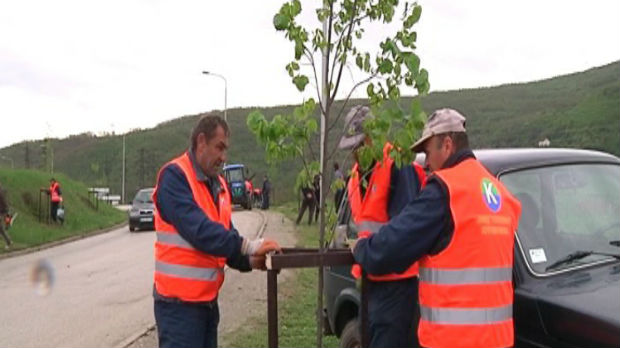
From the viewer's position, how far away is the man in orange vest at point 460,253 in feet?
10.2

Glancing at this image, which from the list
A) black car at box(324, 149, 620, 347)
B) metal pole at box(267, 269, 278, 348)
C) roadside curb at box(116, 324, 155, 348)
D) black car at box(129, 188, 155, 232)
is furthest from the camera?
black car at box(129, 188, 155, 232)

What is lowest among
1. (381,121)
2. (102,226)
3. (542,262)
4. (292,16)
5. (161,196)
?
(102,226)

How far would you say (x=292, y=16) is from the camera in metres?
3.67

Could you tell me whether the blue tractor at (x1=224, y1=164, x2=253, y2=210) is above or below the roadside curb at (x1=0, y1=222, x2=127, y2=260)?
above

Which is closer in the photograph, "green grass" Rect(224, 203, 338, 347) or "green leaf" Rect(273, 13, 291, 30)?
"green leaf" Rect(273, 13, 291, 30)

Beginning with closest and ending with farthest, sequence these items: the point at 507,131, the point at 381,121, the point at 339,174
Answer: the point at 381,121
the point at 339,174
the point at 507,131

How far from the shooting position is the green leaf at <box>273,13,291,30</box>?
143 inches

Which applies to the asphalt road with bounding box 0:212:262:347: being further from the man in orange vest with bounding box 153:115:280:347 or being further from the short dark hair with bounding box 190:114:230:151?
the short dark hair with bounding box 190:114:230:151

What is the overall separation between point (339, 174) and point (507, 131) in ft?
170

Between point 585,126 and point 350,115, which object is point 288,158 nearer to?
point 350,115

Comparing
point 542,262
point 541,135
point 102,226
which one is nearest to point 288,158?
point 542,262

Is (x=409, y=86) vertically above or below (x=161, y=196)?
above

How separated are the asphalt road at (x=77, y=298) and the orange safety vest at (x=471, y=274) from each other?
5982 millimetres

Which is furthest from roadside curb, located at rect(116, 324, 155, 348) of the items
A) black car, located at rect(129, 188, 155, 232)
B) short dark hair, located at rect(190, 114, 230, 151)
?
black car, located at rect(129, 188, 155, 232)
